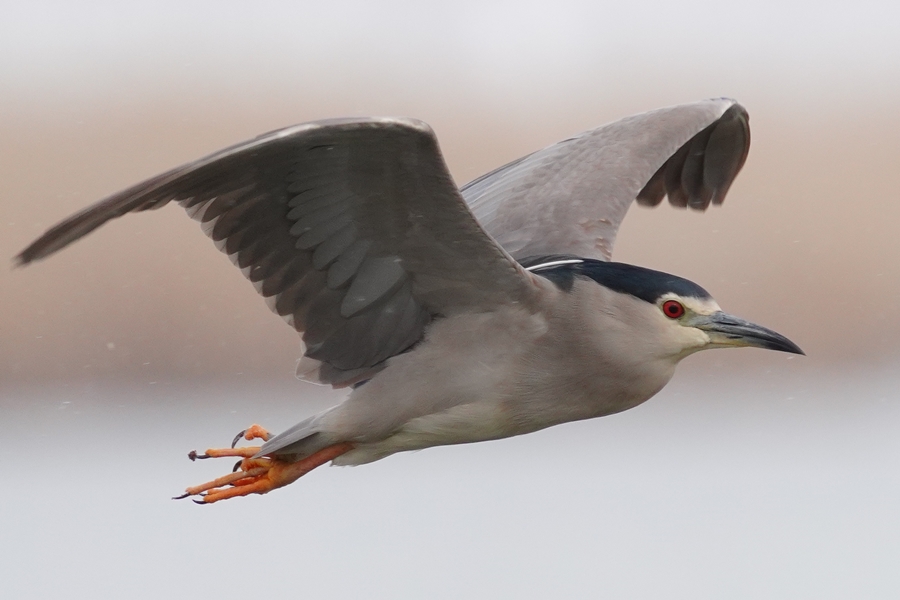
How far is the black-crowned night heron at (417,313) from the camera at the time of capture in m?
3.81

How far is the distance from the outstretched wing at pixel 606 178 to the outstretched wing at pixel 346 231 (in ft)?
3.01

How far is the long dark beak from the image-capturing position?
399cm

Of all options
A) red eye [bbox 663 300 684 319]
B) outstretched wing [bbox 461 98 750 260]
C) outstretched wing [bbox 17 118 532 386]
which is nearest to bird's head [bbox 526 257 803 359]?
red eye [bbox 663 300 684 319]

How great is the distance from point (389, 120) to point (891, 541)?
603cm

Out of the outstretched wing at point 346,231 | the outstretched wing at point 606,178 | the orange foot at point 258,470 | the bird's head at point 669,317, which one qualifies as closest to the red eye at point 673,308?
the bird's head at point 669,317

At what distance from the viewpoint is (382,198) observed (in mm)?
3826

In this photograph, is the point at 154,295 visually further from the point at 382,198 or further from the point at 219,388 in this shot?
the point at 382,198

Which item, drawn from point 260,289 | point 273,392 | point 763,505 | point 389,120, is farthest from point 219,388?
point 389,120

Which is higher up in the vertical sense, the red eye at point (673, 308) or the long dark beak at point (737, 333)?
the red eye at point (673, 308)

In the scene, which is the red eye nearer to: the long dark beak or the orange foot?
the long dark beak

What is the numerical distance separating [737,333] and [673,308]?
21 centimetres

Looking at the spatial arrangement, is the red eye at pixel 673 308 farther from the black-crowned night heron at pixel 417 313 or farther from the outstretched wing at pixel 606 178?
the outstretched wing at pixel 606 178

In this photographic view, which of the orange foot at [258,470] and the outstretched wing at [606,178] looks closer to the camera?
the orange foot at [258,470]

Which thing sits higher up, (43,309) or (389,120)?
(389,120)
